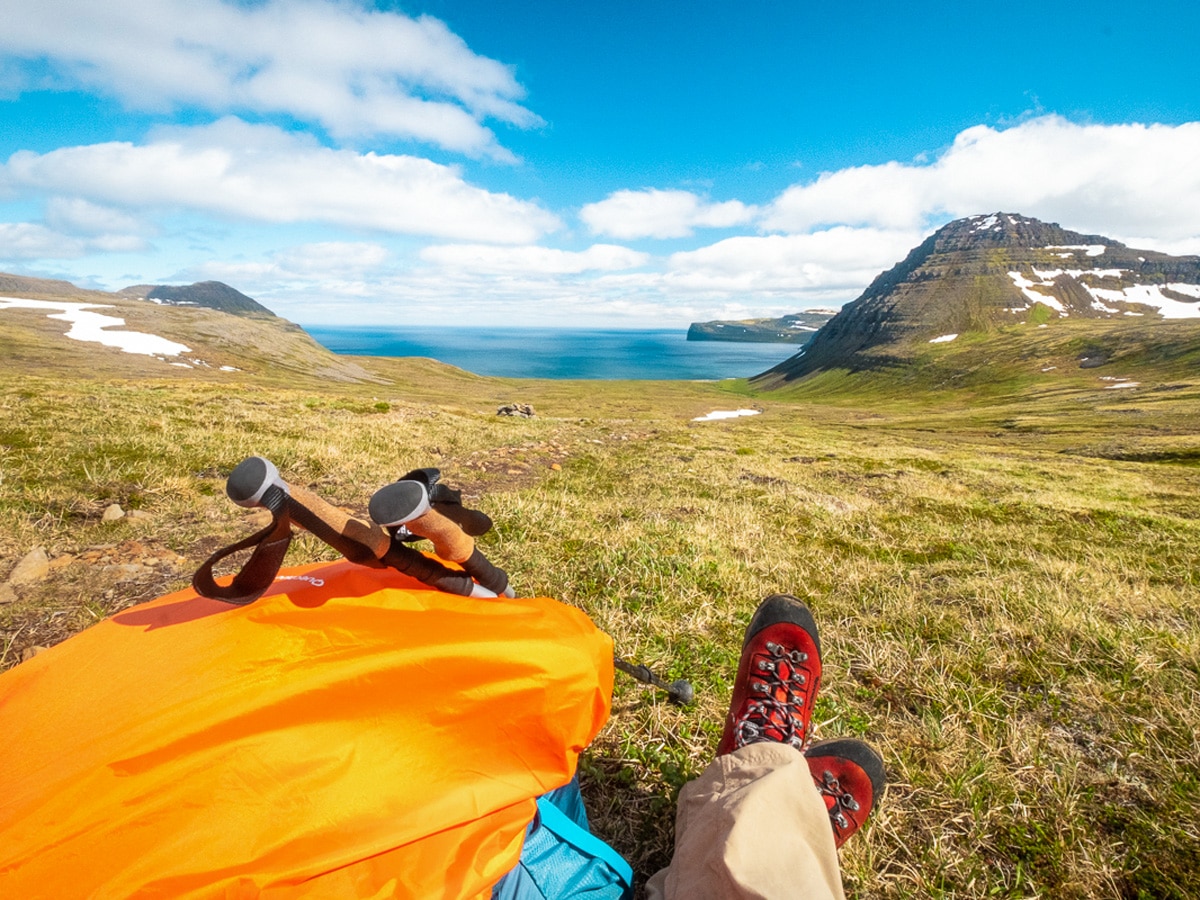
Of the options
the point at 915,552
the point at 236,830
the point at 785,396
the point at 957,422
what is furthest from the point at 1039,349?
the point at 236,830

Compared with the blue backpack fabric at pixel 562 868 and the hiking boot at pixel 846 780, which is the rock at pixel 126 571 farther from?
the hiking boot at pixel 846 780

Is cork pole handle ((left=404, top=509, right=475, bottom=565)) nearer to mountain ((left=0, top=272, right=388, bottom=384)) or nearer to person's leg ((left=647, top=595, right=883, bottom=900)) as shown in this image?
person's leg ((left=647, top=595, right=883, bottom=900))

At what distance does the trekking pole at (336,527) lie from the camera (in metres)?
2.32

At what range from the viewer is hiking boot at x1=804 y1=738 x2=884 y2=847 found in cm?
287

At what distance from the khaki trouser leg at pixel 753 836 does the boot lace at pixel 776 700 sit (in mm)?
634

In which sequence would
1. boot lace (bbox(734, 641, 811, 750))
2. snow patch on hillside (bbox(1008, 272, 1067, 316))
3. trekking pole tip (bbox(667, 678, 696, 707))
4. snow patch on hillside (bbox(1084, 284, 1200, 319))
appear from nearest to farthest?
1. boot lace (bbox(734, 641, 811, 750))
2. trekking pole tip (bbox(667, 678, 696, 707))
3. snow patch on hillside (bbox(1084, 284, 1200, 319))
4. snow patch on hillside (bbox(1008, 272, 1067, 316))

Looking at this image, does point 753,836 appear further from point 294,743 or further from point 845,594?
point 845,594

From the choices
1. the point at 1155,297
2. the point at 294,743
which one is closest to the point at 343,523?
the point at 294,743

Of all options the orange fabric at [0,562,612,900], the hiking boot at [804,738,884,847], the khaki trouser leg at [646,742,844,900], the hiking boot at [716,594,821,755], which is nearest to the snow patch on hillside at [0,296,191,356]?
the orange fabric at [0,562,612,900]

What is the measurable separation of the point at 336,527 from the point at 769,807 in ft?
8.18

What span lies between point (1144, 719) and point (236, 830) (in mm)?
5414

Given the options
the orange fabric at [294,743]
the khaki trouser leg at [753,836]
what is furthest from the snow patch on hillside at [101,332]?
the khaki trouser leg at [753,836]

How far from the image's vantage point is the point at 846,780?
2982 millimetres

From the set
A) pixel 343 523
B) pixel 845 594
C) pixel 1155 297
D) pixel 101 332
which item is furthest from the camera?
pixel 1155 297
